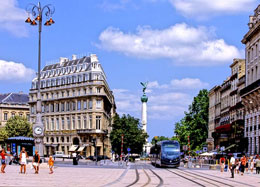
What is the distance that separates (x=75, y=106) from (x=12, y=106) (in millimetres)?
32072

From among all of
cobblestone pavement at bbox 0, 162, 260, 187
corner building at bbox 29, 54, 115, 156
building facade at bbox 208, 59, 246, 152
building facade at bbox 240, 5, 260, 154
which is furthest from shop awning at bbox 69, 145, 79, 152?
cobblestone pavement at bbox 0, 162, 260, 187

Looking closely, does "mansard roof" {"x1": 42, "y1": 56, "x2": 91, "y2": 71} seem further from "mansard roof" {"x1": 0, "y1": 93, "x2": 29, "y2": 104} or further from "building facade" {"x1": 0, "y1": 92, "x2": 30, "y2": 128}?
"mansard roof" {"x1": 0, "y1": 93, "x2": 29, "y2": 104}

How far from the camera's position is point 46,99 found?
14375 cm

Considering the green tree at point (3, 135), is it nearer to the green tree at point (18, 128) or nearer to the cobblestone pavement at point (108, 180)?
the green tree at point (18, 128)

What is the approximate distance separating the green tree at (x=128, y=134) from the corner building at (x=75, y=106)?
598cm

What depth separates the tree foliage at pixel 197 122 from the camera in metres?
130

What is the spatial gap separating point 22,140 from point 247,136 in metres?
30.6

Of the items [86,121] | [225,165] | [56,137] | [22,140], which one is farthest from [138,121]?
[225,165]

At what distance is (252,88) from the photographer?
231 feet

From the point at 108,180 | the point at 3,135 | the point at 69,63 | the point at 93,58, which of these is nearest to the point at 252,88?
the point at 108,180

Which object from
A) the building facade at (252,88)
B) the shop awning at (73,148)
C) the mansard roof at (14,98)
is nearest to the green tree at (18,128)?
the shop awning at (73,148)

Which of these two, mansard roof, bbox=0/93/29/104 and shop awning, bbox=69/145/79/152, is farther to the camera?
mansard roof, bbox=0/93/29/104

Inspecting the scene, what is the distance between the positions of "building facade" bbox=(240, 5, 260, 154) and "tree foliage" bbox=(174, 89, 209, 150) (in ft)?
166

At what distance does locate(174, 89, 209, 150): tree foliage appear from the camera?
13025cm
